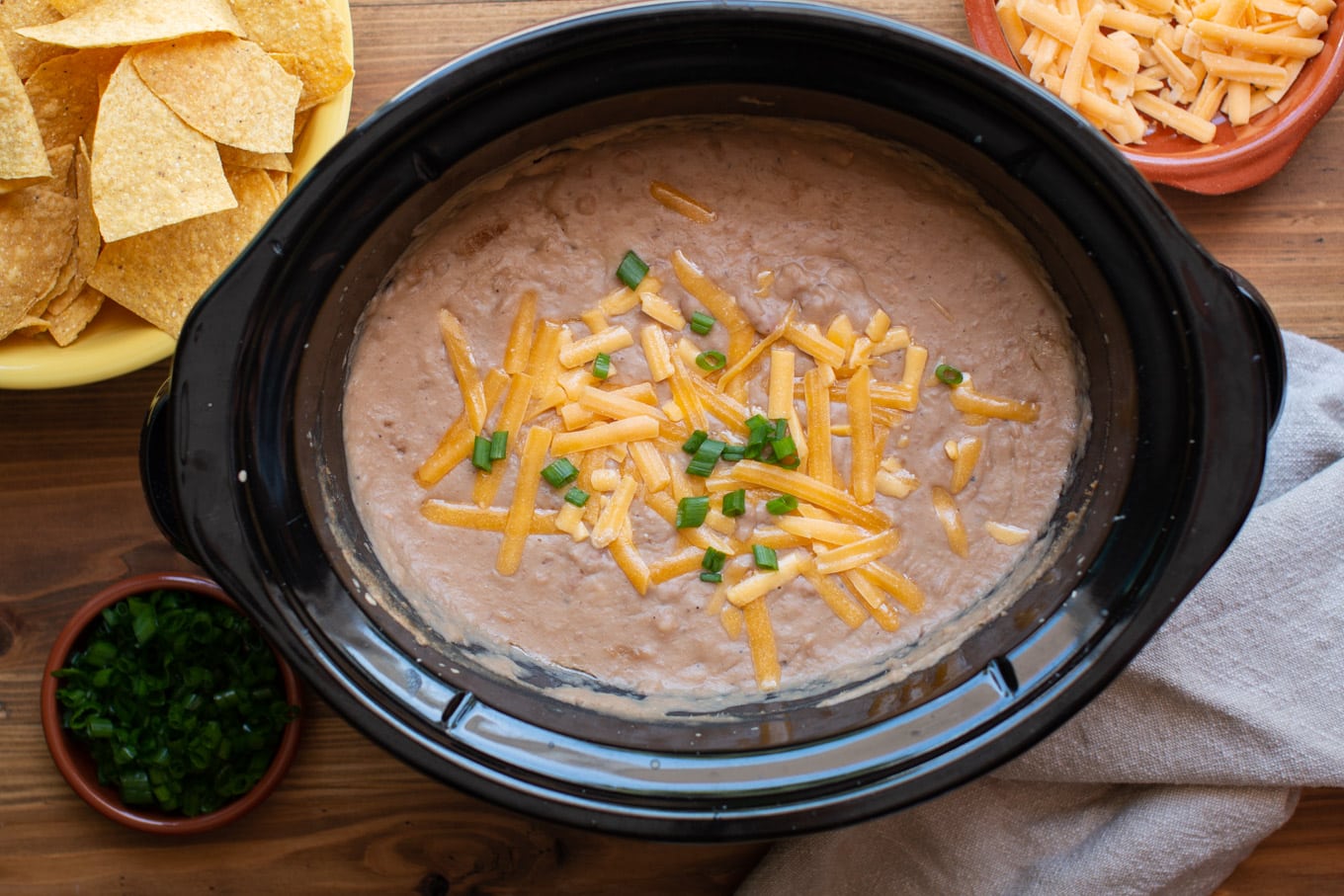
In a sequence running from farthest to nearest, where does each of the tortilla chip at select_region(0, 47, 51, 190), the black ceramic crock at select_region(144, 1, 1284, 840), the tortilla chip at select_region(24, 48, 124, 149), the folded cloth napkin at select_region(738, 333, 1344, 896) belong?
the folded cloth napkin at select_region(738, 333, 1344, 896) → the tortilla chip at select_region(24, 48, 124, 149) → the tortilla chip at select_region(0, 47, 51, 190) → the black ceramic crock at select_region(144, 1, 1284, 840)

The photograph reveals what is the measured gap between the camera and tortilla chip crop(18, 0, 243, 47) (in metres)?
1.73

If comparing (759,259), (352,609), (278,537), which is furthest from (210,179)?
(759,259)

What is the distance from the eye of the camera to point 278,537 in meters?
1.60

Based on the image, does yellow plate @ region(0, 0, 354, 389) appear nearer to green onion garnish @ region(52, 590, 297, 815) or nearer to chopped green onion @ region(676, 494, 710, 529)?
green onion garnish @ region(52, 590, 297, 815)

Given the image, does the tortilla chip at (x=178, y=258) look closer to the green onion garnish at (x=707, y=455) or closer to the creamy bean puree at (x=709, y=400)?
the creamy bean puree at (x=709, y=400)

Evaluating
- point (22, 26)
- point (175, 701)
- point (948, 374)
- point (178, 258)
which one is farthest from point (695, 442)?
point (22, 26)

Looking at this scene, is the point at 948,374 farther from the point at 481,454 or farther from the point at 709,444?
the point at 481,454

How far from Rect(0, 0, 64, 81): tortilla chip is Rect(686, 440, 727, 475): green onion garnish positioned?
48.3 inches

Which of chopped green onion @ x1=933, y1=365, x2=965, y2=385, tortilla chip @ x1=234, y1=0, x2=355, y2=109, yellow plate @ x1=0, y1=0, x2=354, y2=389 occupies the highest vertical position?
tortilla chip @ x1=234, y1=0, x2=355, y2=109

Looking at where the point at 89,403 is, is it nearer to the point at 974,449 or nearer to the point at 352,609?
the point at 352,609

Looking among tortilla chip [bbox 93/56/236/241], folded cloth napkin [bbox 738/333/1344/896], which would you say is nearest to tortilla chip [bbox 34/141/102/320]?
tortilla chip [bbox 93/56/236/241]

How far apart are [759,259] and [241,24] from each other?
92 centimetres

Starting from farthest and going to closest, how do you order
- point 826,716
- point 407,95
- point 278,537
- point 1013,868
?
point 1013,868
point 826,716
point 278,537
point 407,95

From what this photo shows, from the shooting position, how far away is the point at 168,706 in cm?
195
